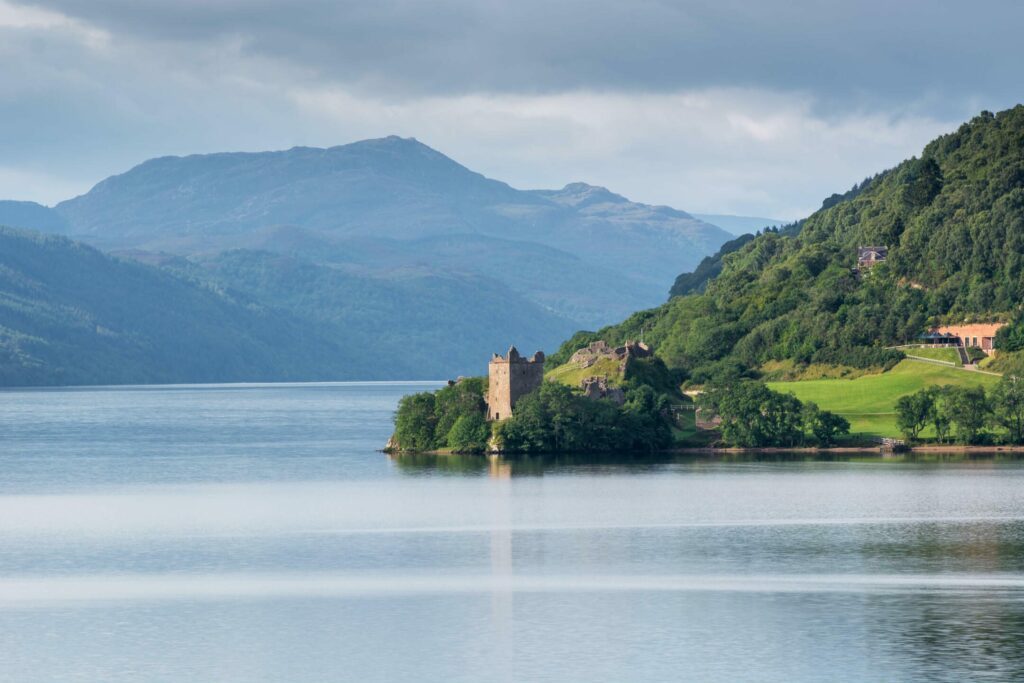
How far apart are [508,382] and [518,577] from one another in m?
90.4

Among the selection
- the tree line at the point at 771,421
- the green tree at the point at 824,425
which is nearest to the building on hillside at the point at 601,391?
the tree line at the point at 771,421

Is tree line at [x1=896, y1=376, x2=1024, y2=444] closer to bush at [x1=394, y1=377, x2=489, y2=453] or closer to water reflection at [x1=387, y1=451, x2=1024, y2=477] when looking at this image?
water reflection at [x1=387, y1=451, x2=1024, y2=477]

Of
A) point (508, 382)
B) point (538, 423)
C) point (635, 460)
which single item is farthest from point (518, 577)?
point (508, 382)

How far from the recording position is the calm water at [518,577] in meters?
56.3

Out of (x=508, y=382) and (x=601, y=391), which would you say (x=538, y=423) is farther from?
(x=601, y=391)

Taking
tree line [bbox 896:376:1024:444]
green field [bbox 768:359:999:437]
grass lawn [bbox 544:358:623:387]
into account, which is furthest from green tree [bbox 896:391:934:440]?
grass lawn [bbox 544:358:623:387]

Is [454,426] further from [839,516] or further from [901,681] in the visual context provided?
[901,681]

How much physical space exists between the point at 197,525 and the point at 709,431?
272 ft

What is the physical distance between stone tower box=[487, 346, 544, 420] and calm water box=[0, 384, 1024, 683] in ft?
103

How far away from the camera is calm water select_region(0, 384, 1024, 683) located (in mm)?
56281

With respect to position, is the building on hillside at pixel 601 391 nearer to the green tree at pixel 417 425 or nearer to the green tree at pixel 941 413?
the green tree at pixel 417 425

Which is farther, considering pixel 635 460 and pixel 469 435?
pixel 469 435

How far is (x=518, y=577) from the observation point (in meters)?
76.2

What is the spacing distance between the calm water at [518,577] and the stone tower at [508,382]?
103 feet
